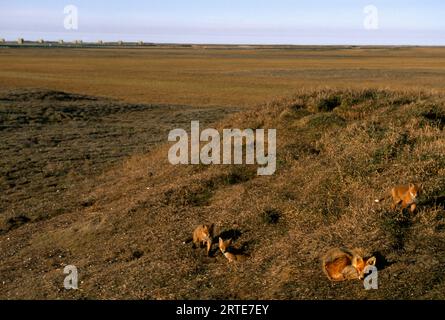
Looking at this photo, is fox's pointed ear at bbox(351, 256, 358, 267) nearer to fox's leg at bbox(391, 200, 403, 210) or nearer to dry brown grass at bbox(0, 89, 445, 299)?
dry brown grass at bbox(0, 89, 445, 299)

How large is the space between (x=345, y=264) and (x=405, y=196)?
1858 millimetres

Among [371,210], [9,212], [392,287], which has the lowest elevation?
[9,212]

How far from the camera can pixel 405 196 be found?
805 centimetres

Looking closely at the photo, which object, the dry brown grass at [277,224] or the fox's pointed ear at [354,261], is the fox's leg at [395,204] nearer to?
the dry brown grass at [277,224]

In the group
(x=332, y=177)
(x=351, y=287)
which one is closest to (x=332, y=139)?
(x=332, y=177)

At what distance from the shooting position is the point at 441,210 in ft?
25.9

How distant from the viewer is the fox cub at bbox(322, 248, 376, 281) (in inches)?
265

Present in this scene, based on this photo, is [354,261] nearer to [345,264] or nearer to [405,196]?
[345,264]

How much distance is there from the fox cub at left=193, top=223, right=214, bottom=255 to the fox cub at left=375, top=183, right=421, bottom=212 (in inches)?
110

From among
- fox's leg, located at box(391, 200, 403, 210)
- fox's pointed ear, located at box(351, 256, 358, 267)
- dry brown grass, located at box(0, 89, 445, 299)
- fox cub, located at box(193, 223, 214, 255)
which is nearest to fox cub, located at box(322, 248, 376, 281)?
fox's pointed ear, located at box(351, 256, 358, 267)

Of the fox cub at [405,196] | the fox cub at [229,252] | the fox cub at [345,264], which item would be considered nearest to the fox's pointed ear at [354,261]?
the fox cub at [345,264]
